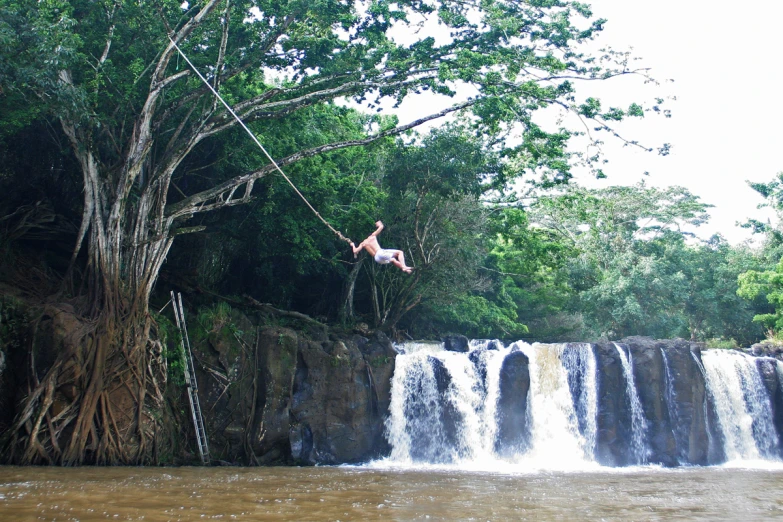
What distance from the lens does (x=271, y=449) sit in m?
14.7

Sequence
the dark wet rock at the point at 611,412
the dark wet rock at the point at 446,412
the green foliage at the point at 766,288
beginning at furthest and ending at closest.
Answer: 1. the green foliage at the point at 766,288
2. the dark wet rock at the point at 611,412
3. the dark wet rock at the point at 446,412

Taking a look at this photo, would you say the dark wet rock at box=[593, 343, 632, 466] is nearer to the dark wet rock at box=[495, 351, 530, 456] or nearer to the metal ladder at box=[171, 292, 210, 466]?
the dark wet rock at box=[495, 351, 530, 456]

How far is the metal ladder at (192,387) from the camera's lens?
44.8 feet

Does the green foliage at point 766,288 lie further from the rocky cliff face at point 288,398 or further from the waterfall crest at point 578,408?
the rocky cliff face at point 288,398

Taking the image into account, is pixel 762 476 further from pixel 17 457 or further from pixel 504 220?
pixel 17 457

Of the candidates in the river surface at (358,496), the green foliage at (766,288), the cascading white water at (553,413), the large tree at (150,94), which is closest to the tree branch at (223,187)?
the large tree at (150,94)

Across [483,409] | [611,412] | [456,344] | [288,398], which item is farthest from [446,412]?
[611,412]

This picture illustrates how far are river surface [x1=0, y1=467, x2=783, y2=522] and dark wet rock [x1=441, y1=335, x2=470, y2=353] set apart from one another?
25.6ft

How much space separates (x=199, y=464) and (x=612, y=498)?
7967 mm

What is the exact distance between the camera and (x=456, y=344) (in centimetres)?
2102

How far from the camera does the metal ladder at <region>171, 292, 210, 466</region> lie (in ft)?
44.8

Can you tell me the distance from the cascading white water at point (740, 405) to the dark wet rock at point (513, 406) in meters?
6.38

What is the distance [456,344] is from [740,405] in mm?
8578

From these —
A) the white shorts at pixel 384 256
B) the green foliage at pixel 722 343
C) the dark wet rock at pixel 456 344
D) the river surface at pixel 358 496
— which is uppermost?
the green foliage at pixel 722 343
